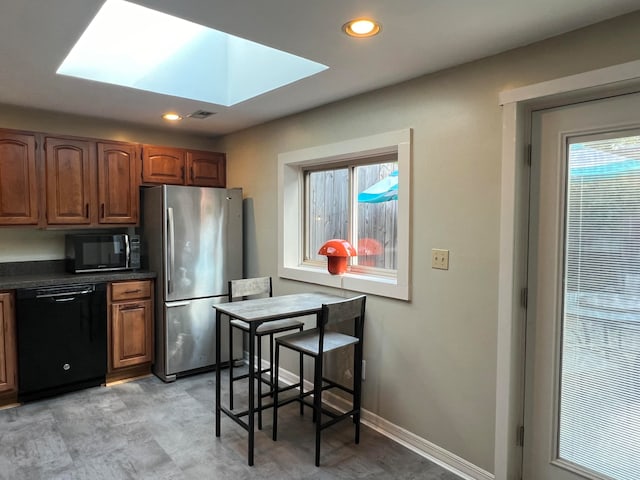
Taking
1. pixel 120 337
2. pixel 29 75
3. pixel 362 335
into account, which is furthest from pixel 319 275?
pixel 29 75

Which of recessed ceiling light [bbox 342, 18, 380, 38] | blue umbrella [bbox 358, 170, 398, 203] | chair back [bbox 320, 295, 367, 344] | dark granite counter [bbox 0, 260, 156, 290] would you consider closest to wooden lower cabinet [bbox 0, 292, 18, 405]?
dark granite counter [bbox 0, 260, 156, 290]

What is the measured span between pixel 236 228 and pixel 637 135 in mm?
3080

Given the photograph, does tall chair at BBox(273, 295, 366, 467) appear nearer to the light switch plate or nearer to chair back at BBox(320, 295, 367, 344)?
chair back at BBox(320, 295, 367, 344)

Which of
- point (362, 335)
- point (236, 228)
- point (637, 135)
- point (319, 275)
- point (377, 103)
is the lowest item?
point (362, 335)

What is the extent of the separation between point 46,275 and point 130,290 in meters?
0.66

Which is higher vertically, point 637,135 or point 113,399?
point 637,135

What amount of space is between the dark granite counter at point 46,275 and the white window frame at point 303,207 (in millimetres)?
1250

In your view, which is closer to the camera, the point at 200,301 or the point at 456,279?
the point at 456,279

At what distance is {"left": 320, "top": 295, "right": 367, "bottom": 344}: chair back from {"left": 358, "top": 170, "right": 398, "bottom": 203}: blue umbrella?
759mm

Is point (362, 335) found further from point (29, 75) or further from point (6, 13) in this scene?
point (29, 75)

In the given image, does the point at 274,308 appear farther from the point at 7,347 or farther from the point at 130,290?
the point at 7,347

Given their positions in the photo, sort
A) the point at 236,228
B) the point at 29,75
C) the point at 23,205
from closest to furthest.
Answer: the point at 29,75 < the point at 23,205 < the point at 236,228

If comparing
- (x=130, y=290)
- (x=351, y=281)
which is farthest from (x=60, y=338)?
(x=351, y=281)

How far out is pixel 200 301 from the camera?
3754 millimetres
